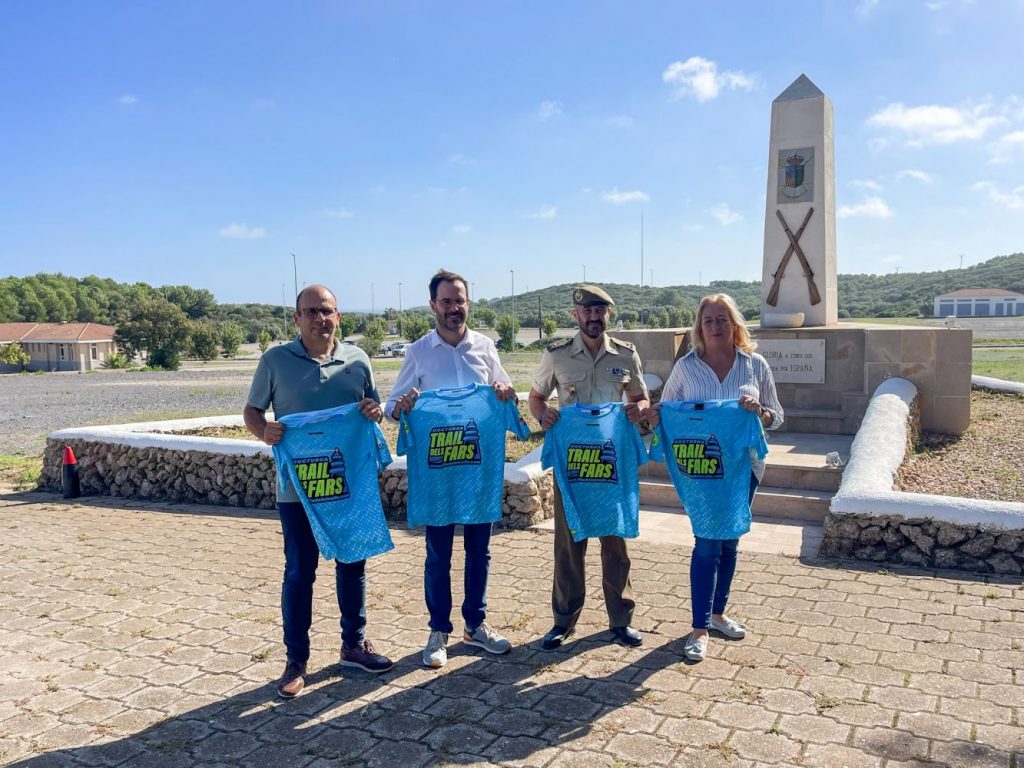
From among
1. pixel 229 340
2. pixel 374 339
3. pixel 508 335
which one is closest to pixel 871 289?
pixel 508 335

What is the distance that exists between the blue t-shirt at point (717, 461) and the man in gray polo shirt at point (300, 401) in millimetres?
1636

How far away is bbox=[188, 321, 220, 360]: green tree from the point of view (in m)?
61.8

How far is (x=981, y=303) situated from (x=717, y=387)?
113 metres

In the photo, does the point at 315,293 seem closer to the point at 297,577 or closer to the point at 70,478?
the point at 297,577

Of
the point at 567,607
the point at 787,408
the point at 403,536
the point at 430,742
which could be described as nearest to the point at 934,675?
the point at 567,607

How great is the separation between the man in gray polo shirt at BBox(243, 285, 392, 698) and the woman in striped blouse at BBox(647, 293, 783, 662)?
1641 mm

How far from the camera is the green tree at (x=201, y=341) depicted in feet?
203

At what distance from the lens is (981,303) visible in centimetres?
10094

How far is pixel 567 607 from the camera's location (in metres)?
4.49

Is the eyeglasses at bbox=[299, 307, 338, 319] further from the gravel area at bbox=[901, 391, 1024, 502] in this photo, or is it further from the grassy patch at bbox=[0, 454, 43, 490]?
the grassy patch at bbox=[0, 454, 43, 490]

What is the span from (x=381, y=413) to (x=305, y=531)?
2.28ft

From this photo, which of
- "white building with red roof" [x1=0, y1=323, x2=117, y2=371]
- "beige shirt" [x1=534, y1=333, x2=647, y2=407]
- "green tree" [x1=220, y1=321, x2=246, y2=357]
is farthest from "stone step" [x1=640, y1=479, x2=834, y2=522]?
"white building with red roof" [x1=0, y1=323, x2=117, y2=371]

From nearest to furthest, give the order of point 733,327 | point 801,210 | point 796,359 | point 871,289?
point 733,327 → point 796,359 → point 801,210 → point 871,289

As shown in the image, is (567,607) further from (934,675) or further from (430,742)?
(934,675)
